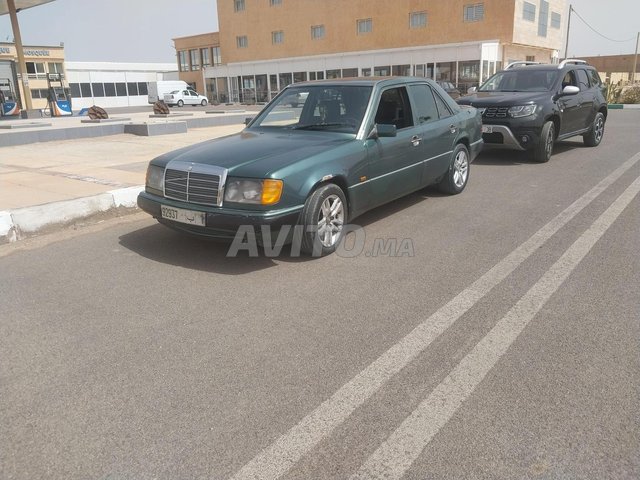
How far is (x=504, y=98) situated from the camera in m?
9.91

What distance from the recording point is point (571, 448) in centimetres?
248

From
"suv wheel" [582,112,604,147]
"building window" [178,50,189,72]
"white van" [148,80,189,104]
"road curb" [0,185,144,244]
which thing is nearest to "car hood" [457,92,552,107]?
"suv wheel" [582,112,604,147]

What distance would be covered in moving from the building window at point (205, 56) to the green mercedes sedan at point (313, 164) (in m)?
63.0

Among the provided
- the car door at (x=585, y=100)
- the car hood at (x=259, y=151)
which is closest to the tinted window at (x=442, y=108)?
the car hood at (x=259, y=151)

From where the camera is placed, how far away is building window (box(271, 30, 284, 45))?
55.3 m

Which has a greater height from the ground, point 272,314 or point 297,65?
point 297,65

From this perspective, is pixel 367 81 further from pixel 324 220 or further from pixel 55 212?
pixel 55 212

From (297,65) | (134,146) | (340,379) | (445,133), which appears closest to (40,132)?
(134,146)

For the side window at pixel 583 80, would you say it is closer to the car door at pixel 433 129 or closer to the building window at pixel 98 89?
the car door at pixel 433 129

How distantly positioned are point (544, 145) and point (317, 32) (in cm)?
4645

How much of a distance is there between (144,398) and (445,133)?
5.21m

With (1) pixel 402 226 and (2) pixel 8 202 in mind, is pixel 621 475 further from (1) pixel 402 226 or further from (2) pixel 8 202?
(2) pixel 8 202

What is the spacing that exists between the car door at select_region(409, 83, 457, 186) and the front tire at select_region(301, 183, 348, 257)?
1.72 metres

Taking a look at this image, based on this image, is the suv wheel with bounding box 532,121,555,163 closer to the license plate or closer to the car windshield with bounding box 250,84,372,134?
the car windshield with bounding box 250,84,372,134
